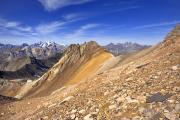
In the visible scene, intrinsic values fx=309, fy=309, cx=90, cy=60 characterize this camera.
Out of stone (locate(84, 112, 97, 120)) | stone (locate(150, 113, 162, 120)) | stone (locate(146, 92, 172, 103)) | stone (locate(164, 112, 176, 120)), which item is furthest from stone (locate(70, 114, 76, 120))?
stone (locate(164, 112, 176, 120))

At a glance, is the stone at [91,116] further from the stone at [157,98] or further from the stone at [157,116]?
the stone at [157,116]

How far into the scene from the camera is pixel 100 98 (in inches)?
672

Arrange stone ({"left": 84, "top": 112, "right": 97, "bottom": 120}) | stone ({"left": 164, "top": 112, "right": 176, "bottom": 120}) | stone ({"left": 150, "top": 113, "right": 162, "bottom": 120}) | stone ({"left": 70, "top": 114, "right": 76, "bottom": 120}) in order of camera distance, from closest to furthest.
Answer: stone ({"left": 164, "top": 112, "right": 176, "bottom": 120}) → stone ({"left": 150, "top": 113, "right": 162, "bottom": 120}) → stone ({"left": 84, "top": 112, "right": 97, "bottom": 120}) → stone ({"left": 70, "top": 114, "right": 76, "bottom": 120})

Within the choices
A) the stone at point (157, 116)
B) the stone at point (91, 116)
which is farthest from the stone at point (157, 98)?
the stone at point (91, 116)

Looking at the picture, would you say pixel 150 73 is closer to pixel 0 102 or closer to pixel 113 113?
pixel 113 113

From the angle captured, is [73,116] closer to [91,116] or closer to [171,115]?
[91,116]

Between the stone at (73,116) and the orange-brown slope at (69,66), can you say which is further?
the orange-brown slope at (69,66)

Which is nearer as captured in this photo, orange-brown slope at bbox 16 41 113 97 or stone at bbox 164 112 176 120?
stone at bbox 164 112 176 120

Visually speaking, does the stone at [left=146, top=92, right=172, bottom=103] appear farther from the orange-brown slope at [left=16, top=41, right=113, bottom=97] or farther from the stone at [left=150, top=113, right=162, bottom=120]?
the orange-brown slope at [left=16, top=41, right=113, bottom=97]

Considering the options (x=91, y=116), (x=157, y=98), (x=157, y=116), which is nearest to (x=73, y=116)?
(x=91, y=116)

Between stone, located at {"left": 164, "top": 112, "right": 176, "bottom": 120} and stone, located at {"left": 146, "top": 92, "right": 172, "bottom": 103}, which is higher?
stone, located at {"left": 146, "top": 92, "right": 172, "bottom": 103}

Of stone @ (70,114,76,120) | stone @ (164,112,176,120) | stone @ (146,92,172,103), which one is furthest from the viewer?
stone @ (70,114,76,120)

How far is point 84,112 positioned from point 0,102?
16655mm

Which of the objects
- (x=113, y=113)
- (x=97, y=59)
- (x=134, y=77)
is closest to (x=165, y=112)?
(x=113, y=113)
